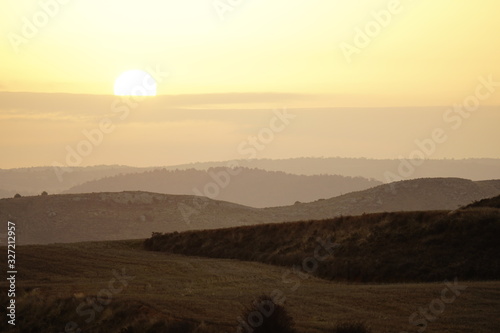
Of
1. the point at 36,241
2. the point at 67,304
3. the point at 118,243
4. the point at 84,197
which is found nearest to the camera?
the point at 67,304

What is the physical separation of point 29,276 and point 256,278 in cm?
1114

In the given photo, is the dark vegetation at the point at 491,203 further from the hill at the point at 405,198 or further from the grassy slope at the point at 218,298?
the hill at the point at 405,198

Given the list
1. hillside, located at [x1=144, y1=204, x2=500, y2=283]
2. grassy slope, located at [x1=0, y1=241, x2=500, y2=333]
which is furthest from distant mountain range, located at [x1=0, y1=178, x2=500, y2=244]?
grassy slope, located at [x1=0, y1=241, x2=500, y2=333]

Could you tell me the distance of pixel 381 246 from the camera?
4262 cm

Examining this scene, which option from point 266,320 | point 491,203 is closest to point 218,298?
point 266,320

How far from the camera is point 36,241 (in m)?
109

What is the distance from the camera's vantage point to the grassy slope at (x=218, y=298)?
25.2 metres

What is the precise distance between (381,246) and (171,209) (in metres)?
83.7

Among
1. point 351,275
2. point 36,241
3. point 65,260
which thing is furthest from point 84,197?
point 351,275

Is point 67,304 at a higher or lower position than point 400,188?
lower

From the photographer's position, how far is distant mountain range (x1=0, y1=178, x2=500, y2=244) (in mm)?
114188

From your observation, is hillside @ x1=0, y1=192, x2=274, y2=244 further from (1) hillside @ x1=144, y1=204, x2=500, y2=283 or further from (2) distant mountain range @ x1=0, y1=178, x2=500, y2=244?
(1) hillside @ x1=144, y1=204, x2=500, y2=283

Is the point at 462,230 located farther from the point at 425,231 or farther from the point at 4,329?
the point at 4,329

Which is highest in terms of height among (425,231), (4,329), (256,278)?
(425,231)
